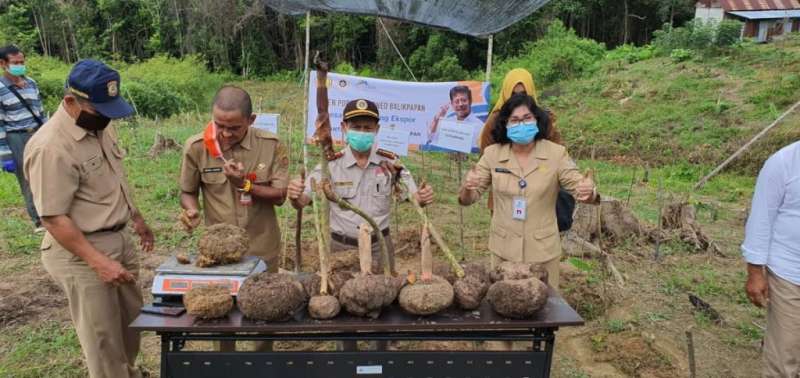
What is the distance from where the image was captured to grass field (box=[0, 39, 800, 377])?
3.70 m

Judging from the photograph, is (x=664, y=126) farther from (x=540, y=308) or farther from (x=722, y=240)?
(x=540, y=308)

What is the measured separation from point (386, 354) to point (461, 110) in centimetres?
358

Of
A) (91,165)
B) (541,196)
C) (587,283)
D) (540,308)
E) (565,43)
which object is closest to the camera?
(540,308)

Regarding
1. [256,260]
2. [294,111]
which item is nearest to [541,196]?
[256,260]

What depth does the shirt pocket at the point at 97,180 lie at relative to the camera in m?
2.46

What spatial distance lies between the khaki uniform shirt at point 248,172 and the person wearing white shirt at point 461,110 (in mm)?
2669

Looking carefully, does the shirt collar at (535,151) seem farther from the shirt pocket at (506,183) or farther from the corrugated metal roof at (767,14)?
the corrugated metal roof at (767,14)

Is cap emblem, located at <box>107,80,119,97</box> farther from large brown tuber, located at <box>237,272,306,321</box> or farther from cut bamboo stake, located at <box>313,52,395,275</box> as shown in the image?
large brown tuber, located at <box>237,272,306,321</box>

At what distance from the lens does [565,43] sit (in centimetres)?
1797

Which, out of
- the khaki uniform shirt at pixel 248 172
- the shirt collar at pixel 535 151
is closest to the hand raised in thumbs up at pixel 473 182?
the shirt collar at pixel 535 151

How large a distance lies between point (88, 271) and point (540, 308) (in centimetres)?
206

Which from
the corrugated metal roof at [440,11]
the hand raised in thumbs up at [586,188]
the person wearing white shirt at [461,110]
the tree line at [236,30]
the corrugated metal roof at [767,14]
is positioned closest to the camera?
the hand raised in thumbs up at [586,188]

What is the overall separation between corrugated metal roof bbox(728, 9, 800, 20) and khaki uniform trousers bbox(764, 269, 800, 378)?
→ 2324 cm

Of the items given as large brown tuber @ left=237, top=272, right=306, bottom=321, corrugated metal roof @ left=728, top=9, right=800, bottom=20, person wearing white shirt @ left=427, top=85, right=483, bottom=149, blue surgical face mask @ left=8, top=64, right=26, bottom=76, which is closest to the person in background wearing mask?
blue surgical face mask @ left=8, top=64, right=26, bottom=76
